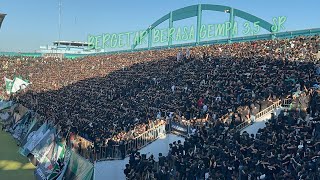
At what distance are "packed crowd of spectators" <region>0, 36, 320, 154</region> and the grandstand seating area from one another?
0.05 meters

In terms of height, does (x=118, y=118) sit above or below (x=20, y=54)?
below

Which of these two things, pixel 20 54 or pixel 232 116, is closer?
pixel 232 116

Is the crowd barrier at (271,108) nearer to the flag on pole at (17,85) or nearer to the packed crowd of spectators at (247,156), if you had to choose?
the packed crowd of spectators at (247,156)

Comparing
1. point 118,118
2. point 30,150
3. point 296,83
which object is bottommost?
point 30,150

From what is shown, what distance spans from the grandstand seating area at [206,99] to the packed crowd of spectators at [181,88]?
5 cm

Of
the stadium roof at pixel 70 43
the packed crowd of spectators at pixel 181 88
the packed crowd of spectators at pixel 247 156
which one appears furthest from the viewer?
the stadium roof at pixel 70 43

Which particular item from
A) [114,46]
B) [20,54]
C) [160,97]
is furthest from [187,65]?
A: [20,54]

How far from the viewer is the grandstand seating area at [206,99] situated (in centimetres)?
1216

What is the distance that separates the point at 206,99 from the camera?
765 inches

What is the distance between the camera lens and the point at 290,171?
1023 centimetres

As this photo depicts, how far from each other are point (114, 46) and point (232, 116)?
45.9 meters

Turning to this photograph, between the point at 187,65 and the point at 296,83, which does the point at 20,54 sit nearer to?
the point at 187,65

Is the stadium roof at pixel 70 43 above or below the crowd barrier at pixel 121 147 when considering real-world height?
above

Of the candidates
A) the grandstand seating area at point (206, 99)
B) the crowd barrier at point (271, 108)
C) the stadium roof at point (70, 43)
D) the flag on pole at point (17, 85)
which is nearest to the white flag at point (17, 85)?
the flag on pole at point (17, 85)
